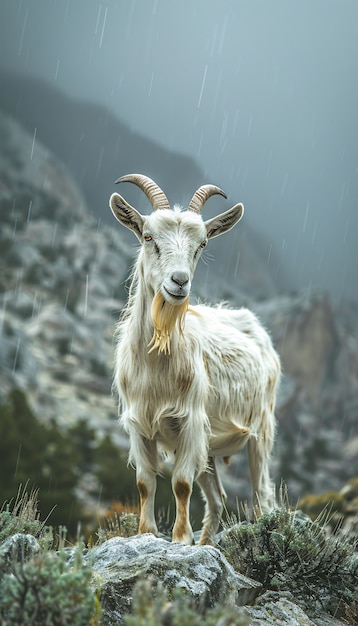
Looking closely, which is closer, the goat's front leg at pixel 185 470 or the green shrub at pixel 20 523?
the green shrub at pixel 20 523

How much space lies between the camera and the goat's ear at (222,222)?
251 inches

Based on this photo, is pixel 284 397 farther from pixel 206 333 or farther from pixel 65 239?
pixel 206 333

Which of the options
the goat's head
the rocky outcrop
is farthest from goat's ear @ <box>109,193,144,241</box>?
the rocky outcrop

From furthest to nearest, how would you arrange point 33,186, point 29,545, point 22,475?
point 33,186 → point 22,475 → point 29,545

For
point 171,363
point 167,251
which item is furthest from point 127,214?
point 171,363

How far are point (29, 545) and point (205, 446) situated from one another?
239cm

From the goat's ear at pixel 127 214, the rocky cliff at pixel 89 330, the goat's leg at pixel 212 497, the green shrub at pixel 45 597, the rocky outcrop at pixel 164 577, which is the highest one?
the goat's ear at pixel 127 214

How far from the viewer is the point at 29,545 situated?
4.16m

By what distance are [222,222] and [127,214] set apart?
957 millimetres

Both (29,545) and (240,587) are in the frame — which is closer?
(29,545)

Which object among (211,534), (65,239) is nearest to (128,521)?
(211,534)

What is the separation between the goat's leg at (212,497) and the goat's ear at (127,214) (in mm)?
2921

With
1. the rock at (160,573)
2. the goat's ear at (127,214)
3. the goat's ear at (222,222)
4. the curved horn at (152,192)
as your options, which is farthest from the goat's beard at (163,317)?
the rock at (160,573)

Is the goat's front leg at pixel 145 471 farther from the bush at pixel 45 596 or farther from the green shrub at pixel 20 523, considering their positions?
the bush at pixel 45 596
